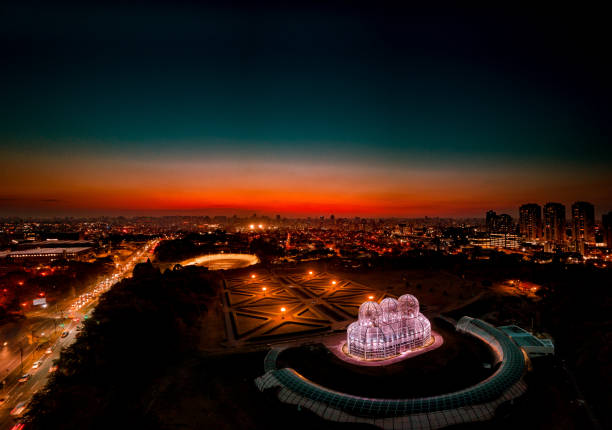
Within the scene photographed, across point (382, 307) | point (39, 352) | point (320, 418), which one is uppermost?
point (382, 307)

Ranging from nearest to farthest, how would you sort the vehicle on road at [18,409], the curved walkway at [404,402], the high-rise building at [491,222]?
the curved walkway at [404,402], the vehicle on road at [18,409], the high-rise building at [491,222]

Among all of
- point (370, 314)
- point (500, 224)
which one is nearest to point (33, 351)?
point (370, 314)

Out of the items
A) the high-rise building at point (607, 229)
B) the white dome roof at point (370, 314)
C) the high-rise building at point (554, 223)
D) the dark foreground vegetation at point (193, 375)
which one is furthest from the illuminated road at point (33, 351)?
the high-rise building at point (554, 223)

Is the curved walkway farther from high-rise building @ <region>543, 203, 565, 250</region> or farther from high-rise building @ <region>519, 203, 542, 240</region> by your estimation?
high-rise building @ <region>519, 203, 542, 240</region>

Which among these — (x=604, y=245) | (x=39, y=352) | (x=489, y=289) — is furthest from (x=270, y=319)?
(x=604, y=245)

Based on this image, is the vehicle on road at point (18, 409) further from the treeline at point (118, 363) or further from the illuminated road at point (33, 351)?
the treeline at point (118, 363)

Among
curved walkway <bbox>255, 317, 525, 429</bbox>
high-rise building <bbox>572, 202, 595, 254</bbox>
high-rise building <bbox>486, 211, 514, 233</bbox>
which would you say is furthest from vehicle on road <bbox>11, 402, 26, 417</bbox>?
high-rise building <bbox>486, 211, 514, 233</bbox>

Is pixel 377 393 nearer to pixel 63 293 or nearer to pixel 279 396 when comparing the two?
pixel 279 396
